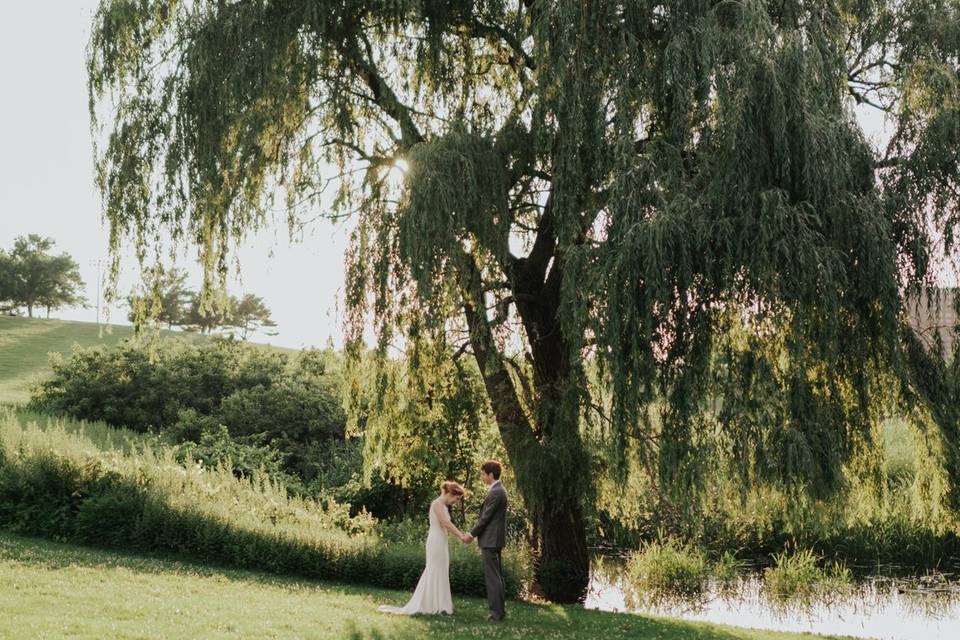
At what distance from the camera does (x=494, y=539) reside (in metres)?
10.8

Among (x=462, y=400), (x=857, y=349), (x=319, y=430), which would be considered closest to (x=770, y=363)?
(x=857, y=349)

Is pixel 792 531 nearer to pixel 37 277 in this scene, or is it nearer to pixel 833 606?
pixel 833 606

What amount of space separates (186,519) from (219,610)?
5149mm

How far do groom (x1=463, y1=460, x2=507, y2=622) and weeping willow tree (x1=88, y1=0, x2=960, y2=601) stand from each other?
1.51 meters

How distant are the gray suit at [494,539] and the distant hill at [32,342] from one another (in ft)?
A: 100

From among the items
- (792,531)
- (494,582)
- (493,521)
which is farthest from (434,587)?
(792,531)

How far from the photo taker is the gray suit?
10734mm

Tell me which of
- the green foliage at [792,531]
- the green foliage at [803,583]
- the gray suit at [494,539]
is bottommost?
the green foliage at [803,583]

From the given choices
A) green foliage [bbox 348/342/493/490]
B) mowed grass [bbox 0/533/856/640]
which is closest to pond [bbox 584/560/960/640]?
mowed grass [bbox 0/533/856/640]

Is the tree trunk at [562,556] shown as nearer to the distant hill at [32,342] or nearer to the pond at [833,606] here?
the pond at [833,606]

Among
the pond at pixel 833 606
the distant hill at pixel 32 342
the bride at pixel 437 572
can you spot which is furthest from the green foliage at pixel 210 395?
the distant hill at pixel 32 342

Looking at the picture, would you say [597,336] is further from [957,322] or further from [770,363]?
[957,322]

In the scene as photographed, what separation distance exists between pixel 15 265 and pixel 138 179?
2339 inches

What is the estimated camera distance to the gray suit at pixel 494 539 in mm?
10734
